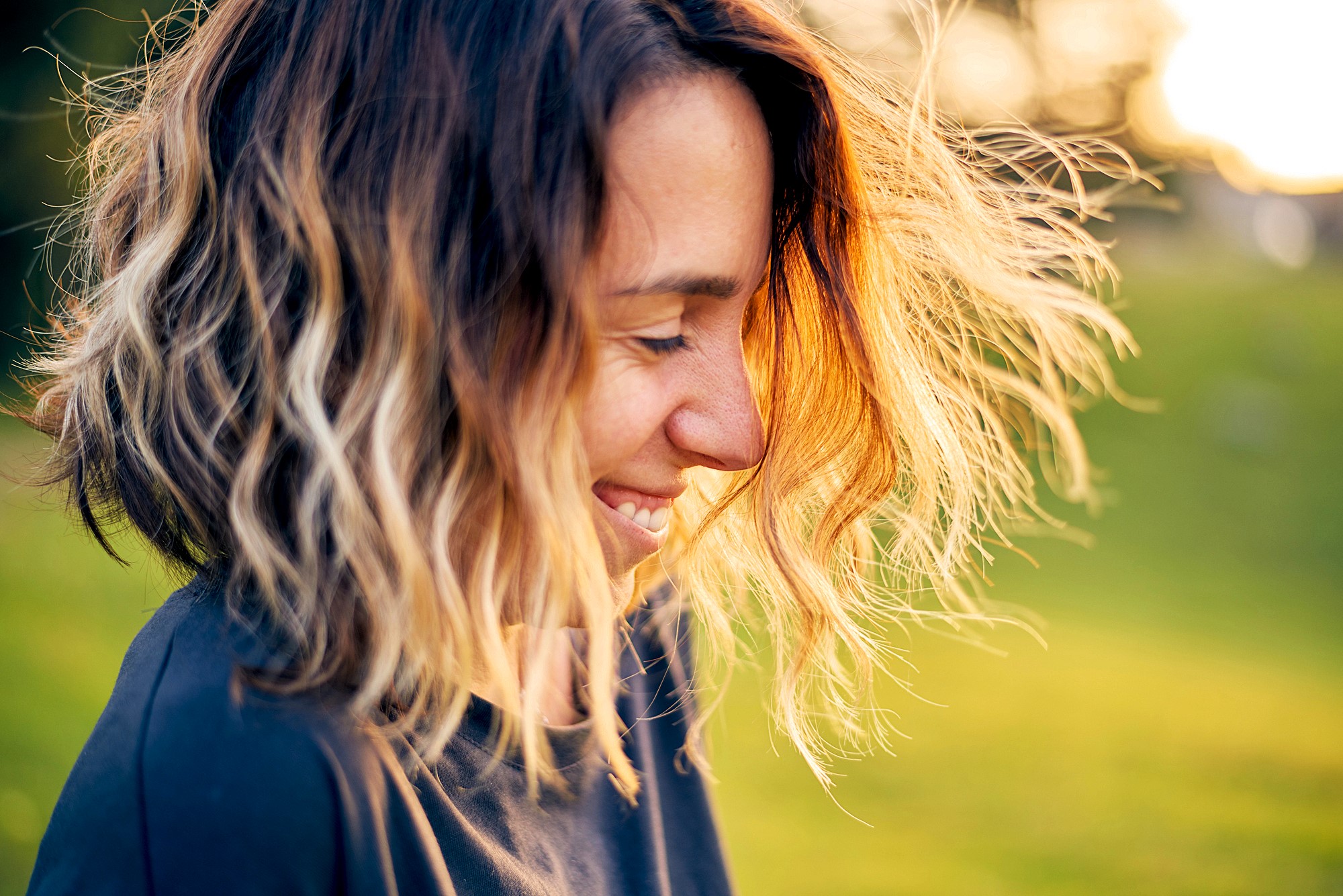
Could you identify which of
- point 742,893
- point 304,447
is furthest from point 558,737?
point 742,893

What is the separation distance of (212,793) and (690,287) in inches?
32.1

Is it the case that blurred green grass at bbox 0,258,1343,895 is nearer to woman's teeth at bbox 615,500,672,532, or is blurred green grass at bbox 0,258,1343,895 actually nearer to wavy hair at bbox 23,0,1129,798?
wavy hair at bbox 23,0,1129,798

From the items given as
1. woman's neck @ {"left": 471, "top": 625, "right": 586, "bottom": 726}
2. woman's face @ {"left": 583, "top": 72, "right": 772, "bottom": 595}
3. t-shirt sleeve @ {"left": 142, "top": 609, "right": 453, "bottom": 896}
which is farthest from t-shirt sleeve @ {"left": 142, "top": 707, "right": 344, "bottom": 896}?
woman's face @ {"left": 583, "top": 72, "right": 772, "bottom": 595}

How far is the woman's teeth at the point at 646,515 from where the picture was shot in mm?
1464

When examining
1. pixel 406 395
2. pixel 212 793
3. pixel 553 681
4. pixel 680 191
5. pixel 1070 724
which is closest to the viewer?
pixel 212 793

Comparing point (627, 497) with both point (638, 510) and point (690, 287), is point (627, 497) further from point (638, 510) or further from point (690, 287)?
point (690, 287)

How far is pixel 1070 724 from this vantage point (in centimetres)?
602

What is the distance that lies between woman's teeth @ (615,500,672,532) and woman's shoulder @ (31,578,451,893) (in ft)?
1.61

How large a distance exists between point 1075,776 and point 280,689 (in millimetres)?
5215

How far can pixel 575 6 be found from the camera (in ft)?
4.15

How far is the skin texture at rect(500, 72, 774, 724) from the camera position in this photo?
1300 millimetres

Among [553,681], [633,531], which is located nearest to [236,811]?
[633,531]

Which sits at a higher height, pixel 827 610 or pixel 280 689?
pixel 827 610

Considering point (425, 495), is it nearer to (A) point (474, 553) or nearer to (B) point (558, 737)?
(A) point (474, 553)
